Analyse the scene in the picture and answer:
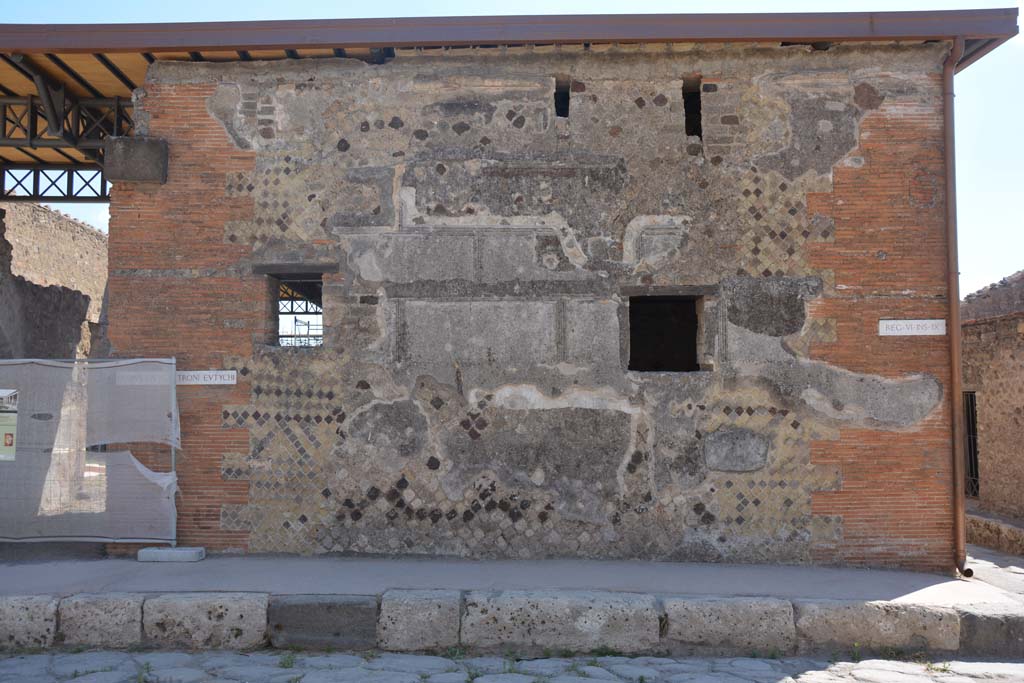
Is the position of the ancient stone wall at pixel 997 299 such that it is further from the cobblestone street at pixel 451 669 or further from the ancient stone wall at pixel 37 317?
the ancient stone wall at pixel 37 317

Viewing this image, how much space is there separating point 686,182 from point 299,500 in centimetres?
410

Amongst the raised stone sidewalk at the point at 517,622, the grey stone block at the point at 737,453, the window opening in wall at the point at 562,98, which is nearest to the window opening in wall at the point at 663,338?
the grey stone block at the point at 737,453

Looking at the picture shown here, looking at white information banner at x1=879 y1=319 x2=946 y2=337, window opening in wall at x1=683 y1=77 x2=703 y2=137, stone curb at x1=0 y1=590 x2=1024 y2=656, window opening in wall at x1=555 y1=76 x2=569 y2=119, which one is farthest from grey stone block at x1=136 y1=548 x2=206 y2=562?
white information banner at x1=879 y1=319 x2=946 y2=337

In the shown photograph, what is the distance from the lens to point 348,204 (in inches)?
247

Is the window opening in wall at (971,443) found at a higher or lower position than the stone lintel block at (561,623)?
higher

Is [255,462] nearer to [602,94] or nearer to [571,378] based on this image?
[571,378]

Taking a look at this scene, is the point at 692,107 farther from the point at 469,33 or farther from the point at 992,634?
the point at 992,634

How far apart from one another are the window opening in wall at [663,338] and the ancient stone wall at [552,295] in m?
3.12

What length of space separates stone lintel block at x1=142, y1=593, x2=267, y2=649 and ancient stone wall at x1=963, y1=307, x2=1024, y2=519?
9.64 metres

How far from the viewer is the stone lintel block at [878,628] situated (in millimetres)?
4746

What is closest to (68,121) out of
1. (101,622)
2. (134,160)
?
(134,160)

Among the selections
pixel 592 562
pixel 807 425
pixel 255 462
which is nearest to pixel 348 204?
pixel 255 462

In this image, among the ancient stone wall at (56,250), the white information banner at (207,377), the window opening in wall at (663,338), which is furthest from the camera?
the ancient stone wall at (56,250)

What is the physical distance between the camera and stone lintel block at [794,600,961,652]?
4746 mm
